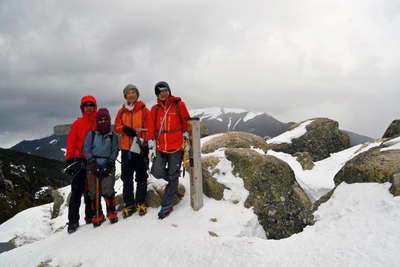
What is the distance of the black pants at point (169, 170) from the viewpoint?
750 centimetres

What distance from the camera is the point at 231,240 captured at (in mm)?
5805

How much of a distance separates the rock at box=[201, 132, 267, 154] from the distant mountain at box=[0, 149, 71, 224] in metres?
79.2

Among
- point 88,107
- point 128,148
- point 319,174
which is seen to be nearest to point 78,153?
point 88,107

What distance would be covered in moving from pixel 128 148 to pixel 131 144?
0.51ft

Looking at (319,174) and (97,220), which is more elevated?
(97,220)

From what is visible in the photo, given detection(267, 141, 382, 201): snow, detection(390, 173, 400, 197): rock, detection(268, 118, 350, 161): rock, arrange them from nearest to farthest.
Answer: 1. detection(390, 173, 400, 197): rock
2. detection(267, 141, 382, 201): snow
3. detection(268, 118, 350, 161): rock

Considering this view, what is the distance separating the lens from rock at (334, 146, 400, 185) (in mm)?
6496

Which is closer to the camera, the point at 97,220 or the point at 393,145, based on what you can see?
the point at 97,220

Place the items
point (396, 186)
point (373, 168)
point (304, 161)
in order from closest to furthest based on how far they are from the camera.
A: point (396, 186), point (373, 168), point (304, 161)

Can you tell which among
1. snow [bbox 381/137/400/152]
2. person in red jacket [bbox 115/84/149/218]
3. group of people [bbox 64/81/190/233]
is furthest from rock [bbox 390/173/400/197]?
person in red jacket [bbox 115/84/149/218]

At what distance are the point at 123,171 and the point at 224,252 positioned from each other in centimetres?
388

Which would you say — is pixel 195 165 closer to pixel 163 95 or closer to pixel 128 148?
pixel 128 148

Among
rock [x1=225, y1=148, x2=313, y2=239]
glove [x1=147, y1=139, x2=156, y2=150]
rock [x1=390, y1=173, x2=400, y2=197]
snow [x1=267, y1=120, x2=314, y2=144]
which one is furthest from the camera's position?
snow [x1=267, y1=120, x2=314, y2=144]

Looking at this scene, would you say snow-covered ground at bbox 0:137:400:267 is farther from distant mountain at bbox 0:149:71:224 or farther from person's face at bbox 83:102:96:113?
distant mountain at bbox 0:149:71:224
